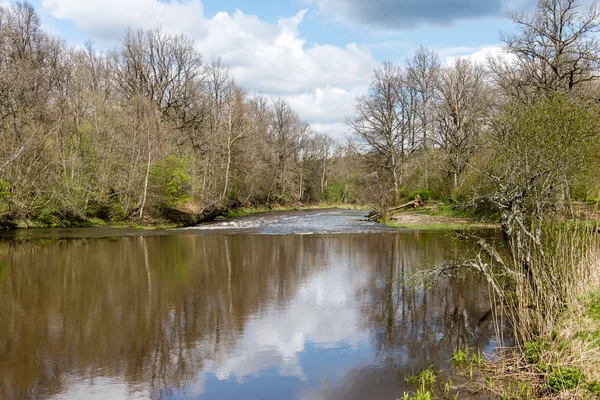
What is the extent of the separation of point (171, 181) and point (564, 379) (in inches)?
1182

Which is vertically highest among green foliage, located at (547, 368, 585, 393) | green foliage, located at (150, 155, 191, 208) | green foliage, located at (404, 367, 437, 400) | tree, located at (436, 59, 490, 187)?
tree, located at (436, 59, 490, 187)

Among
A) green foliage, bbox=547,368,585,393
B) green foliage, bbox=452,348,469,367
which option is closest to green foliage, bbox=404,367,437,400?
green foliage, bbox=452,348,469,367

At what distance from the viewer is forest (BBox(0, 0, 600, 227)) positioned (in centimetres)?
1088

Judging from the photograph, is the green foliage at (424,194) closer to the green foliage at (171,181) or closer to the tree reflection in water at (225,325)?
the green foliage at (171,181)

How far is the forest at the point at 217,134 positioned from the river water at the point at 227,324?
138 inches

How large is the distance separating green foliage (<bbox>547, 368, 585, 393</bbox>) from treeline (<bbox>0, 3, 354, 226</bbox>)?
22.0 m

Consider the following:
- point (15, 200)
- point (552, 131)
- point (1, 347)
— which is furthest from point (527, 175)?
point (15, 200)

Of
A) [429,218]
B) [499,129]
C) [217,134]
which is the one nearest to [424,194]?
[429,218]

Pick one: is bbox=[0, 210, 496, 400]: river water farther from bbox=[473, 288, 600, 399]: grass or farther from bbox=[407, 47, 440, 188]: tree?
bbox=[407, 47, 440, 188]: tree

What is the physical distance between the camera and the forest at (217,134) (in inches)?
428

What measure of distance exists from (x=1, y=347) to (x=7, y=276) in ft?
24.7

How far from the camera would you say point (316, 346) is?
870cm

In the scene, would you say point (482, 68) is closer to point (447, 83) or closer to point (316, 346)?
point (447, 83)

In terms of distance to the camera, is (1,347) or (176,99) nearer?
(1,347)
